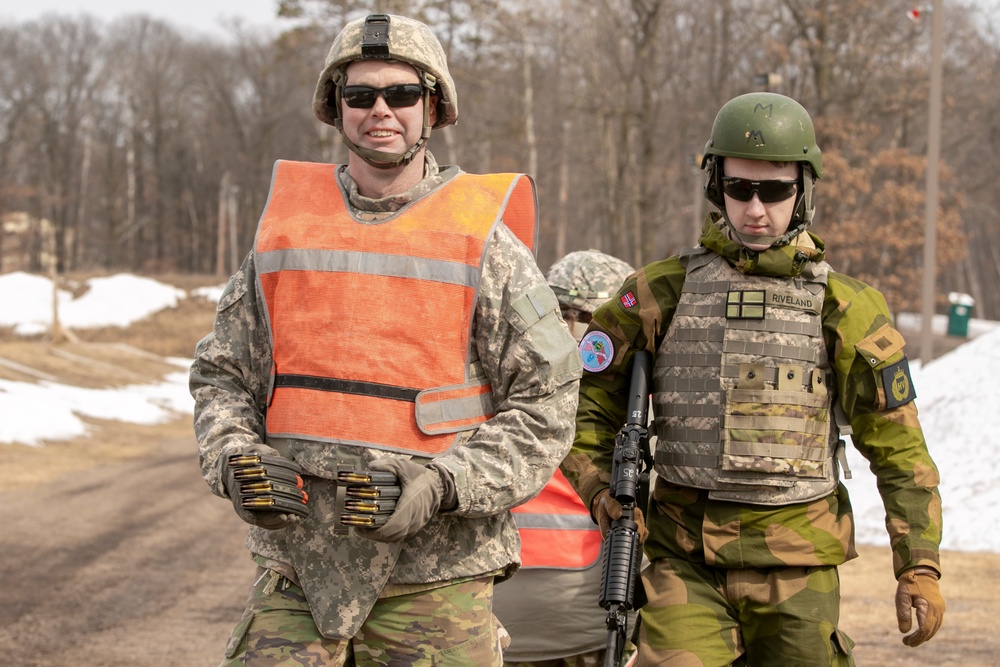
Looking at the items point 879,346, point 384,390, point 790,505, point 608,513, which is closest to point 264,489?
point 384,390

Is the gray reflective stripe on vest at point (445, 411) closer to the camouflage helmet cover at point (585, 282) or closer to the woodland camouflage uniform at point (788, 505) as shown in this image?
the woodland camouflage uniform at point (788, 505)

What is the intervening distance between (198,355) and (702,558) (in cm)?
159

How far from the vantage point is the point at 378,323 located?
3002 millimetres

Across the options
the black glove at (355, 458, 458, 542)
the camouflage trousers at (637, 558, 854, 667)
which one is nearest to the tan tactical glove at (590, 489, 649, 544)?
the camouflage trousers at (637, 558, 854, 667)

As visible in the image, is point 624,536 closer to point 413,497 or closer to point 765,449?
point 765,449

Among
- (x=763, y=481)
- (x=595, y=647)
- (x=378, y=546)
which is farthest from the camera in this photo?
(x=595, y=647)

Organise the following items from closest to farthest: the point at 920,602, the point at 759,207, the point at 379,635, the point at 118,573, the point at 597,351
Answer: the point at 379,635
the point at 920,602
the point at 759,207
the point at 597,351
the point at 118,573

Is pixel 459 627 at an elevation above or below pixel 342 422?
below

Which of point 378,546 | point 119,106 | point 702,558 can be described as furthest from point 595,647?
point 119,106

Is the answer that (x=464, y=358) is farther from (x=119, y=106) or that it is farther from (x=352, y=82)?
(x=119, y=106)

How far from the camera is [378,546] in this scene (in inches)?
115

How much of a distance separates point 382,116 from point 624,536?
4.46 ft

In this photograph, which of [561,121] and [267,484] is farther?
[561,121]

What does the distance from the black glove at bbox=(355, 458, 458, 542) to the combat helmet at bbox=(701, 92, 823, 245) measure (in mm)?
1547
